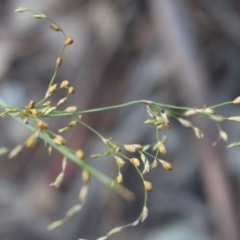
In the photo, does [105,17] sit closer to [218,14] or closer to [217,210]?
[218,14]

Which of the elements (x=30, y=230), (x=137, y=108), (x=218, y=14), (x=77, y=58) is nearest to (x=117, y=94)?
(x=137, y=108)

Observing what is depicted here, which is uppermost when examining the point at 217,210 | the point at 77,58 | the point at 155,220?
the point at 77,58

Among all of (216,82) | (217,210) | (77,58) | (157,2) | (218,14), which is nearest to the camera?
(217,210)

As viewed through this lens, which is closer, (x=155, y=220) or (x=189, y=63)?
(x=189, y=63)

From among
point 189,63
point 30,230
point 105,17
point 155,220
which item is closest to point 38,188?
point 30,230

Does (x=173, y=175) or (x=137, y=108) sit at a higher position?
(x=137, y=108)

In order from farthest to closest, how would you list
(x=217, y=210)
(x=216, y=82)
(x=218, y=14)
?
(x=216, y=82), (x=218, y=14), (x=217, y=210)
